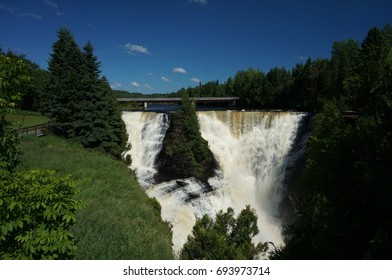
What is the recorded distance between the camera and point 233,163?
93.9ft

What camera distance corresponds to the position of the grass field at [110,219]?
22.3 ft

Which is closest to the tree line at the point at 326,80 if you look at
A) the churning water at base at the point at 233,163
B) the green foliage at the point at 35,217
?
the green foliage at the point at 35,217

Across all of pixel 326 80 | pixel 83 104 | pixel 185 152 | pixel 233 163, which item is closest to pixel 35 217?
pixel 83 104

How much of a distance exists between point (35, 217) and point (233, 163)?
25.3 m

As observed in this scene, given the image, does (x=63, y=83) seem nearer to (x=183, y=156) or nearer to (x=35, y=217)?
(x=183, y=156)

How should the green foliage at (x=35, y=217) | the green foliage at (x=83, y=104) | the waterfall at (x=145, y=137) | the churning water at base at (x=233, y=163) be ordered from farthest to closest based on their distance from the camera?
the waterfall at (x=145, y=137) < the green foliage at (x=83, y=104) < the churning water at base at (x=233, y=163) < the green foliage at (x=35, y=217)

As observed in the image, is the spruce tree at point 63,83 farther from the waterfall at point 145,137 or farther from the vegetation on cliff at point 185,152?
the vegetation on cliff at point 185,152

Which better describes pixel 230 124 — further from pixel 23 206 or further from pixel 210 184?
pixel 23 206

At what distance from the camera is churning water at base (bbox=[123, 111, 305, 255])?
73.0 ft

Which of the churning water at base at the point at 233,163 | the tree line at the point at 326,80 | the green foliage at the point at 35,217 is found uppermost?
the tree line at the point at 326,80

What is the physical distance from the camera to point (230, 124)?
30.8 meters

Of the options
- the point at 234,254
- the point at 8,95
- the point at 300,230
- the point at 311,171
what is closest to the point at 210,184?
the point at 234,254

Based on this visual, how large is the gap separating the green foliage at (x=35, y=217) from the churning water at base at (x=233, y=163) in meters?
16.6

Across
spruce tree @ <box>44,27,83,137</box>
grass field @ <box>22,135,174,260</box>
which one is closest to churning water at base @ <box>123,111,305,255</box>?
spruce tree @ <box>44,27,83,137</box>
